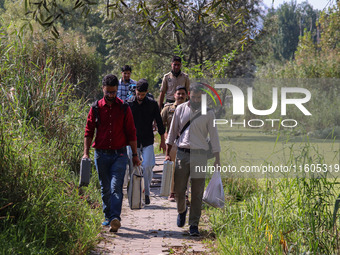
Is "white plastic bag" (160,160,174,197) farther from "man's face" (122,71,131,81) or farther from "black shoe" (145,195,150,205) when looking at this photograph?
"man's face" (122,71,131,81)

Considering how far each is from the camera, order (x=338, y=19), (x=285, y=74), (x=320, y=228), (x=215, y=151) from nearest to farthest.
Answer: (x=320, y=228)
(x=215, y=151)
(x=338, y=19)
(x=285, y=74)

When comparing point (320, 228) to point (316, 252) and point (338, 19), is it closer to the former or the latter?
point (316, 252)

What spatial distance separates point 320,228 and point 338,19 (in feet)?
93.2

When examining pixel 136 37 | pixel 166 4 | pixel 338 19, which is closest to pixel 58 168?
pixel 166 4

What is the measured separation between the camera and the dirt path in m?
6.62

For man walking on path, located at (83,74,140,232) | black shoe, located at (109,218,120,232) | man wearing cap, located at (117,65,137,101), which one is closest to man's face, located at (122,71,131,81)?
man wearing cap, located at (117,65,137,101)

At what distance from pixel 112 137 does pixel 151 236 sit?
1393 millimetres

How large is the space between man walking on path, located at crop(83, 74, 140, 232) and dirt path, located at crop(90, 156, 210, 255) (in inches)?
11.7

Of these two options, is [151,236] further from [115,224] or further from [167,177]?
[167,177]

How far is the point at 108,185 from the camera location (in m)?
7.57

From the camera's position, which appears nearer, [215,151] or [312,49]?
[215,151]

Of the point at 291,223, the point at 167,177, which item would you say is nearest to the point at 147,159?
the point at 167,177

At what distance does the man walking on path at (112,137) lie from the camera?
7.32m

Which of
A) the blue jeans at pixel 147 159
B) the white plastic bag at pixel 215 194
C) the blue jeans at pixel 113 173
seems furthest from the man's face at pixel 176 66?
the white plastic bag at pixel 215 194
